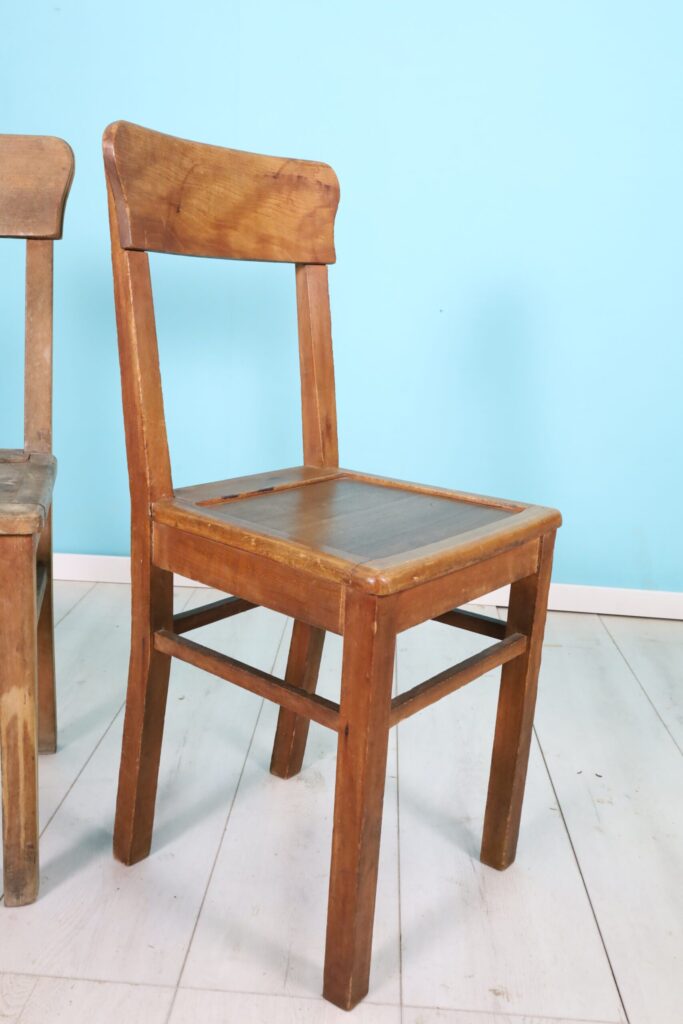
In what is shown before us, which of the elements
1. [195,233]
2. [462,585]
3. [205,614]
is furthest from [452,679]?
[195,233]

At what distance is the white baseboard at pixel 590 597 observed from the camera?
2.08 metres

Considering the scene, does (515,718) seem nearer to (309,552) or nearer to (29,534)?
(309,552)

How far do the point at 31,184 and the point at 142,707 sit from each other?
0.72 metres

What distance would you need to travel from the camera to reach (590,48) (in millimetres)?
1855

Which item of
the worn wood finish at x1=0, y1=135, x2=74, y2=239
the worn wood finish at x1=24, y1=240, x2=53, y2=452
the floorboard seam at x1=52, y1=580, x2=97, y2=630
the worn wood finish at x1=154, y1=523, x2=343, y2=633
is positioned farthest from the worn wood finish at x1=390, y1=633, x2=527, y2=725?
the floorboard seam at x1=52, y1=580, x2=97, y2=630

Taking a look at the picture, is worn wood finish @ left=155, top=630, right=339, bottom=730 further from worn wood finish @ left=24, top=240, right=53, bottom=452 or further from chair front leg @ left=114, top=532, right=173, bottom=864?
worn wood finish @ left=24, top=240, right=53, bottom=452

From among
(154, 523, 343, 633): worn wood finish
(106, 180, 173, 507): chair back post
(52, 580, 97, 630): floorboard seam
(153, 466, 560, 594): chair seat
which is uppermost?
(106, 180, 173, 507): chair back post

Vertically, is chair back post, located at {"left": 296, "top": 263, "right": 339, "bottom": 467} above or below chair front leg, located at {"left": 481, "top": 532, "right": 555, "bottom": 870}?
above

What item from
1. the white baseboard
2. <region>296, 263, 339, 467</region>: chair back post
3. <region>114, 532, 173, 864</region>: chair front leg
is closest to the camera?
<region>114, 532, 173, 864</region>: chair front leg

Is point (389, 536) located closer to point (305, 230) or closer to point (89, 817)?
point (305, 230)

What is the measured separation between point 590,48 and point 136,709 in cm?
155

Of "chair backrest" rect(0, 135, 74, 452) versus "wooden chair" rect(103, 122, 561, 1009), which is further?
"chair backrest" rect(0, 135, 74, 452)

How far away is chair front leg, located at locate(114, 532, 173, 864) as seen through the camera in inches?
42.0

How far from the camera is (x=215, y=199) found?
1089mm
